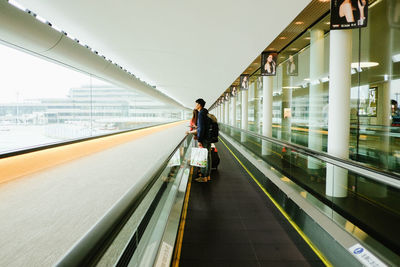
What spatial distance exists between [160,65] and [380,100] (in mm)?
7434

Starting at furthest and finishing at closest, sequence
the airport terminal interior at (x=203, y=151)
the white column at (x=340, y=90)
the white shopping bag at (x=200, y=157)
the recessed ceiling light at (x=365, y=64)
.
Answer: the recessed ceiling light at (x=365, y=64) → the white shopping bag at (x=200, y=157) → the white column at (x=340, y=90) → the airport terminal interior at (x=203, y=151)

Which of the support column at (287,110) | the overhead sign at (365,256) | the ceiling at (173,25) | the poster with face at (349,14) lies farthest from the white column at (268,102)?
the overhead sign at (365,256)

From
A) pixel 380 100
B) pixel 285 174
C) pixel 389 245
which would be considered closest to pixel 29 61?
pixel 285 174

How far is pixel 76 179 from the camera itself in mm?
5828

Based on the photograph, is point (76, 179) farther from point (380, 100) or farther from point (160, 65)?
point (380, 100)

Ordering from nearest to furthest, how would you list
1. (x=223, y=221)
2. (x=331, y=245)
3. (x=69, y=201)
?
1. (x=331, y=245)
2. (x=223, y=221)
3. (x=69, y=201)

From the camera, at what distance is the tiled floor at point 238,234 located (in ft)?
8.68

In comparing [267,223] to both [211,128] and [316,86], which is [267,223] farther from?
[316,86]

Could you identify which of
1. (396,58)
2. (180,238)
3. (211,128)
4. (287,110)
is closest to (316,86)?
(396,58)

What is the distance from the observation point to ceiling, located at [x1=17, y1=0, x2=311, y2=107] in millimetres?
4566

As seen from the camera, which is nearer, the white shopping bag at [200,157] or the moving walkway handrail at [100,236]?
the moving walkway handrail at [100,236]

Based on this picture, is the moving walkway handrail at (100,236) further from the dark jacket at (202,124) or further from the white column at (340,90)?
the white column at (340,90)

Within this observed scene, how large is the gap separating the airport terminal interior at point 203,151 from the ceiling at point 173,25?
0.05 m

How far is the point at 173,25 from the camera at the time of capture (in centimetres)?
552
